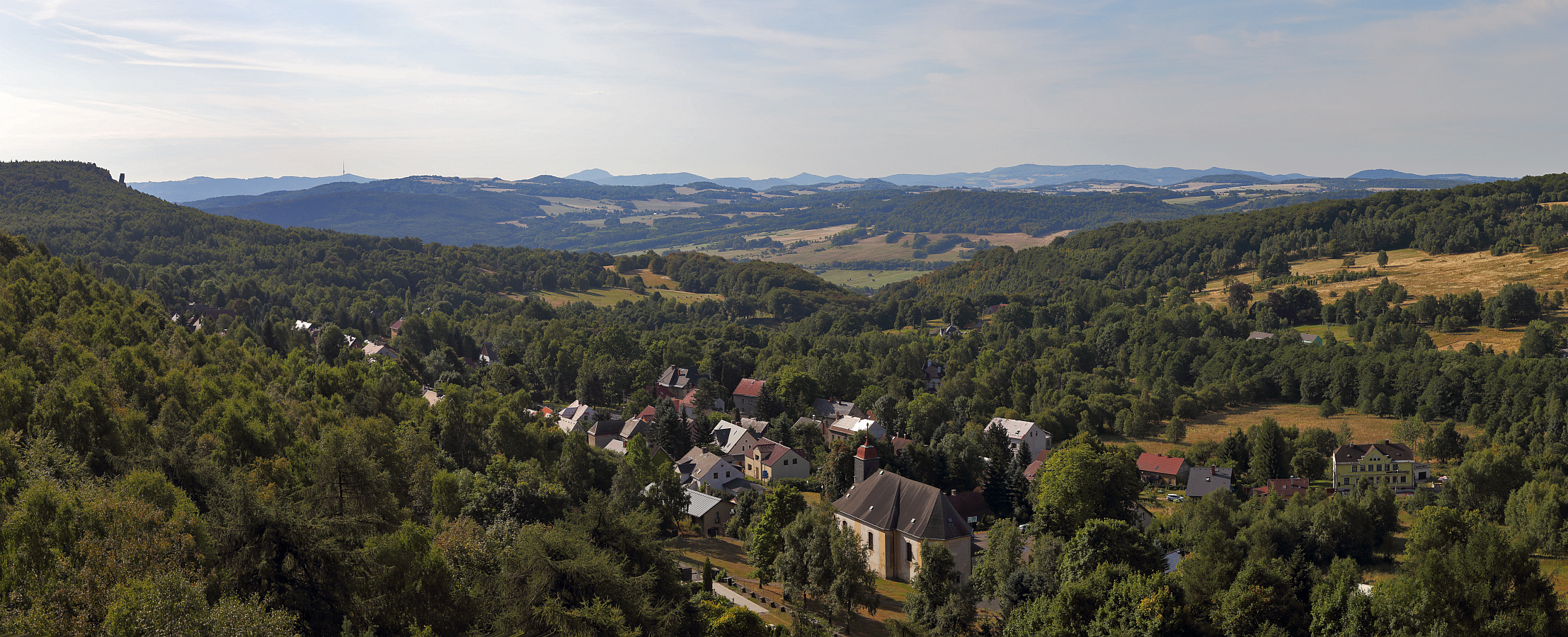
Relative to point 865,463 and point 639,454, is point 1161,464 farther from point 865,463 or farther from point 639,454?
point 639,454

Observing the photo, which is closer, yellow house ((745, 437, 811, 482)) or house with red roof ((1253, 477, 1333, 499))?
house with red roof ((1253, 477, 1333, 499))

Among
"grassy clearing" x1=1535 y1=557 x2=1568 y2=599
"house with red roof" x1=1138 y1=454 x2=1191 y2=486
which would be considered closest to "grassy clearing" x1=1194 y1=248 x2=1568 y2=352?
"house with red roof" x1=1138 y1=454 x2=1191 y2=486

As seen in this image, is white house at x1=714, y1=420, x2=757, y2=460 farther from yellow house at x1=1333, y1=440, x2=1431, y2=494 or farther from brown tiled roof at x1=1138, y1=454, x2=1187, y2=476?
yellow house at x1=1333, y1=440, x2=1431, y2=494

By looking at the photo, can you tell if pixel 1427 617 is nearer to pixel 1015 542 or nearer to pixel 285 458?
pixel 1015 542

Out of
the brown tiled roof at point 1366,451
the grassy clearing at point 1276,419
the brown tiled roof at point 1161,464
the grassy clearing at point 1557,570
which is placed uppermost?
the brown tiled roof at point 1366,451

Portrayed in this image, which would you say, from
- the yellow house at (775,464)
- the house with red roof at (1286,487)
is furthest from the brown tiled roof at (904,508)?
the house with red roof at (1286,487)

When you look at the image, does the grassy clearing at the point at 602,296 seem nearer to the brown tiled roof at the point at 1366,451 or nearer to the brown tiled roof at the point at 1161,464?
the brown tiled roof at the point at 1161,464
